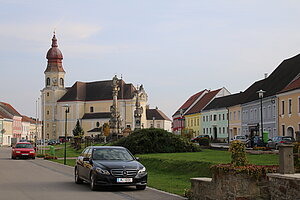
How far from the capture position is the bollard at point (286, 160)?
1040 centimetres

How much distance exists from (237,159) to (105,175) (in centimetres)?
566

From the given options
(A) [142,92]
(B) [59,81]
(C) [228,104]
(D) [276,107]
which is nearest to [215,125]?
(C) [228,104]

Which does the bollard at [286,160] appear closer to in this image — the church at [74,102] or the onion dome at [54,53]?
the church at [74,102]

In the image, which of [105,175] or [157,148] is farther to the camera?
[157,148]

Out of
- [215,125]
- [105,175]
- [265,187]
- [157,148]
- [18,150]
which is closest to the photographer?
[265,187]

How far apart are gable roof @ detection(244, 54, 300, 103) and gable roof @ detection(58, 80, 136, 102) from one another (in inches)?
2865

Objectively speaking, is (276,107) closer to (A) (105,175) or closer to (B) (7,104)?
(A) (105,175)

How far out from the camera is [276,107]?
180 feet

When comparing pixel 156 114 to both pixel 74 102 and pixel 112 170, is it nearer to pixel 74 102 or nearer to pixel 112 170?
pixel 74 102

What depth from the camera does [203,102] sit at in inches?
4043

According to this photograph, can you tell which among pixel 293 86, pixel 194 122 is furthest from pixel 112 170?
pixel 194 122

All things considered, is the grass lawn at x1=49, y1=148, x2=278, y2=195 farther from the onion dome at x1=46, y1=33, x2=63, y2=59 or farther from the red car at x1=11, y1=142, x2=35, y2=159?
the onion dome at x1=46, y1=33, x2=63, y2=59

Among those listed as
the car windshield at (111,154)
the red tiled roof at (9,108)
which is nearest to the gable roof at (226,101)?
the car windshield at (111,154)

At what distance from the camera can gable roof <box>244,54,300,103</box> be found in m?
53.8
